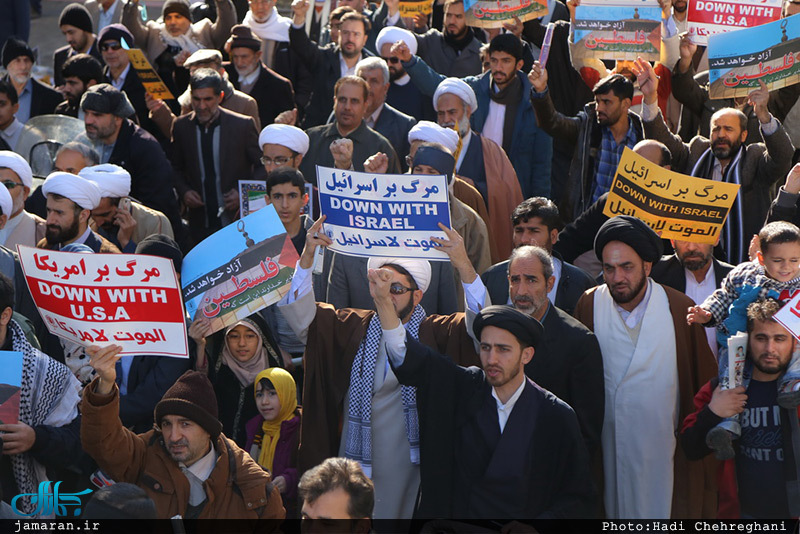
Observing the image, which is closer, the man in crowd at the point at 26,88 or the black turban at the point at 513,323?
the black turban at the point at 513,323

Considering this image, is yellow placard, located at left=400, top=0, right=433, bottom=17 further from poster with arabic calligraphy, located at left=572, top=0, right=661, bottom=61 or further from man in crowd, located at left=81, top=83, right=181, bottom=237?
man in crowd, located at left=81, top=83, right=181, bottom=237

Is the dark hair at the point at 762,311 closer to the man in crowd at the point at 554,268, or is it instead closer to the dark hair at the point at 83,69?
the man in crowd at the point at 554,268

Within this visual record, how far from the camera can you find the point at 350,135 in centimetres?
797

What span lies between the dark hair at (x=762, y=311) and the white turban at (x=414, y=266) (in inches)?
61.4

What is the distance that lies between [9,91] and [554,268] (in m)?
4.69

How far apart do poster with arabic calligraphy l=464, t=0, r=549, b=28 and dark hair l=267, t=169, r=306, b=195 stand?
10.7 feet

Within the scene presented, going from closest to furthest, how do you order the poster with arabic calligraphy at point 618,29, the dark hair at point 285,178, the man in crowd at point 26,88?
the dark hair at point 285,178, the poster with arabic calligraphy at point 618,29, the man in crowd at point 26,88

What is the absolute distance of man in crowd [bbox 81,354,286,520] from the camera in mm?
4609

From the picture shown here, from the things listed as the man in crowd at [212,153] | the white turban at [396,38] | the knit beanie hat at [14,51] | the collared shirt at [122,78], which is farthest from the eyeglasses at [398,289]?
the knit beanie hat at [14,51]

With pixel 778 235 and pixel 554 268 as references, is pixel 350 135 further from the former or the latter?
pixel 778 235

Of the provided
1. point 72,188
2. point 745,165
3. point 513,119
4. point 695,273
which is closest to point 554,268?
point 695,273

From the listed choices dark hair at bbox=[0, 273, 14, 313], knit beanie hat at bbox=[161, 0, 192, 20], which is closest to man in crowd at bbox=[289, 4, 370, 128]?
knit beanie hat at bbox=[161, 0, 192, 20]

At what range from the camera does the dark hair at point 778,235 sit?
17.8 ft

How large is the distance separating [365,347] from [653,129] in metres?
3.21
